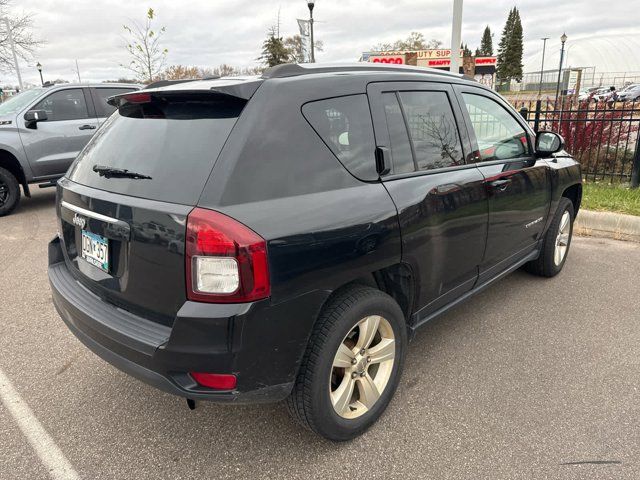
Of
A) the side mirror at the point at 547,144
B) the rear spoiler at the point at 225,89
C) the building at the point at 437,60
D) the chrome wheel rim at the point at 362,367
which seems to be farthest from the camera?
the building at the point at 437,60

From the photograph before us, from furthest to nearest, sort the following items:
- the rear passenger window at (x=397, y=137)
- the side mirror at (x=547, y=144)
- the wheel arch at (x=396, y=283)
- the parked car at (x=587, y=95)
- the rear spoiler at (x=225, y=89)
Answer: the parked car at (x=587, y=95) < the side mirror at (x=547, y=144) < the rear passenger window at (x=397, y=137) < the wheel arch at (x=396, y=283) < the rear spoiler at (x=225, y=89)

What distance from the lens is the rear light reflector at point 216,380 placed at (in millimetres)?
1879

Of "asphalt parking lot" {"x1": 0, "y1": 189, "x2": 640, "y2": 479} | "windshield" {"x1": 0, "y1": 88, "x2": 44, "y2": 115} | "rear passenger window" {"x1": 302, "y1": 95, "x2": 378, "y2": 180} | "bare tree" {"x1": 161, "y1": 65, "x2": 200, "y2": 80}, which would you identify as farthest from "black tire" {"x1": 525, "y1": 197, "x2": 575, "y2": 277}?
"bare tree" {"x1": 161, "y1": 65, "x2": 200, "y2": 80}

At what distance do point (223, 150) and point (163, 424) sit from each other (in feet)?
5.11

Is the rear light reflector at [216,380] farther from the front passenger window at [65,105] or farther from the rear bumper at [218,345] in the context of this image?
the front passenger window at [65,105]

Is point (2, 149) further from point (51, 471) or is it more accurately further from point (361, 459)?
point (361, 459)

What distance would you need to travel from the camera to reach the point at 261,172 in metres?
1.91

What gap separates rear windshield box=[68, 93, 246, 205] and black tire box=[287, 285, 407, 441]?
0.80m

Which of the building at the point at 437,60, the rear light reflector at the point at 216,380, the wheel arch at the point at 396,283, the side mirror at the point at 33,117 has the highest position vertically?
the building at the point at 437,60

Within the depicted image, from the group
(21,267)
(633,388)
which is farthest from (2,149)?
(633,388)

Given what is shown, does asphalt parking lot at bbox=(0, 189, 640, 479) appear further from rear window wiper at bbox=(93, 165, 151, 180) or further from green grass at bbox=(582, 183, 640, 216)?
green grass at bbox=(582, 183, 640, 216)

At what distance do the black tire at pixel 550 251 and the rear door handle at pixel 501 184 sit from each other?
118cm

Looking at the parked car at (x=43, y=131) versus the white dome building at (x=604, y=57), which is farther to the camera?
the white dome building at (x=604, y=57)

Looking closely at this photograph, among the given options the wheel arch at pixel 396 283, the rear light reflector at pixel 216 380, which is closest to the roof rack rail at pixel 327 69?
the wheel arch at pixel 396 283
